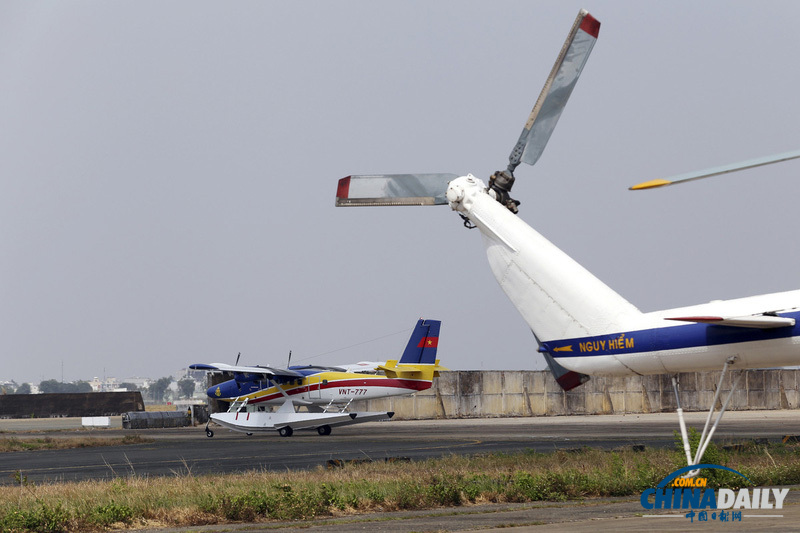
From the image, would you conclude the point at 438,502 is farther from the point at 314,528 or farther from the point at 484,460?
the point at 484,460

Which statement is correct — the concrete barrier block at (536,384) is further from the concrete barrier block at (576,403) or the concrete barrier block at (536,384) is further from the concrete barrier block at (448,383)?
the concrete barrier block at (448,383)

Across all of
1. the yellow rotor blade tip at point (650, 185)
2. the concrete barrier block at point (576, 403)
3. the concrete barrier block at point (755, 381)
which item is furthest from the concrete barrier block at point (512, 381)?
the yellow rotor blade tip at point (650, 185)

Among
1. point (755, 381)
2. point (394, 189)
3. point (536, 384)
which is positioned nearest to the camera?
point (394, 189)

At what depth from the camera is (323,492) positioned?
16438 millimetres

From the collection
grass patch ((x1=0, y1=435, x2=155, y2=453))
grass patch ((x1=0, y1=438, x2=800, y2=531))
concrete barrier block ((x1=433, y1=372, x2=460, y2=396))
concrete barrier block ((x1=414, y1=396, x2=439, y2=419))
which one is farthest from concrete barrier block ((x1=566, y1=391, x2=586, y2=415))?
grass patch ((x1=0, y1=438, x2=800, y2=531))

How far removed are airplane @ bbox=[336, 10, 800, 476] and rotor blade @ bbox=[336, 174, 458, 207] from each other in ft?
0.07

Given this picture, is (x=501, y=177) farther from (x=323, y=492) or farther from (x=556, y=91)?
(x=323, y=492)

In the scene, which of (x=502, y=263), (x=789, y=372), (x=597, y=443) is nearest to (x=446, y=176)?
(x=502, y=263)

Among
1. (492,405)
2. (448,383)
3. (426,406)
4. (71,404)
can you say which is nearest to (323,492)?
(426,406)

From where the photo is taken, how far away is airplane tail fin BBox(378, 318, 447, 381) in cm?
4650

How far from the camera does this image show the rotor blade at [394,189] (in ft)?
68.9

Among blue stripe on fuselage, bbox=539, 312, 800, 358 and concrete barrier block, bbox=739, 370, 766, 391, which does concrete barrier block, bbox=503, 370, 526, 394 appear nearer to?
concrete barrier block, bbox=739, 370, 766, 391

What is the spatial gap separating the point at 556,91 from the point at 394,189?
163 inches

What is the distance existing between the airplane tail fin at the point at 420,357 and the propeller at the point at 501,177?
2596 centimetres
